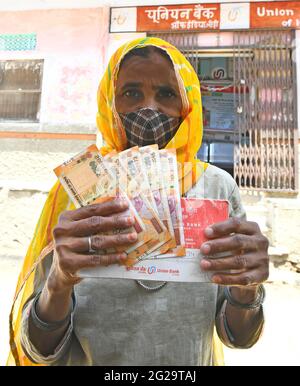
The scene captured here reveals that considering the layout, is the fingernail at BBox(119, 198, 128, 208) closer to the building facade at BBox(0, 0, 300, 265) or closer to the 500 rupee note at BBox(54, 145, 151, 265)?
the 500 rupee note at BBox(54, 145, 151, 265)

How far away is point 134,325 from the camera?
43.9 inches

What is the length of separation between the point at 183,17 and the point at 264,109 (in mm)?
2123

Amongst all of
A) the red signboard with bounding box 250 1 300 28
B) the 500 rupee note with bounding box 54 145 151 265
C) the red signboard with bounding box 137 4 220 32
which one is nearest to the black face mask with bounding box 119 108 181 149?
the 500 rupee note with bounding box 54 145 151 265

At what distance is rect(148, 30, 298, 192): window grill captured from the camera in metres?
5.11

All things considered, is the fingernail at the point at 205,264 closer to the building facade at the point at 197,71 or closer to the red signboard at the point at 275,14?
the building facade at the point at 197,71

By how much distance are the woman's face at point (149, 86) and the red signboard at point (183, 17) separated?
4.64m

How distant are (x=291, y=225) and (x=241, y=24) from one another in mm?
3482

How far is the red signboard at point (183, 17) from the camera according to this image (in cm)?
533

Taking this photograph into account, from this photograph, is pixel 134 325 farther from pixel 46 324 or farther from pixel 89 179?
pixel 89 179

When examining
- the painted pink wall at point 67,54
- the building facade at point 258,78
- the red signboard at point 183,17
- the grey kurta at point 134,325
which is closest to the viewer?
the grey kurta at point 134,325

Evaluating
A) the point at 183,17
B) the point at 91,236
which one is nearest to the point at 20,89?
the point at 183,17

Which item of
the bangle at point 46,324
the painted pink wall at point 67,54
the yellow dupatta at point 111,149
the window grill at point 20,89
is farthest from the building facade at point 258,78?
the bangle at point 46,324

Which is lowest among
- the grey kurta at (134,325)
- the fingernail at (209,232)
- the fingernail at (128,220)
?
the grey kurta at (134,325)
